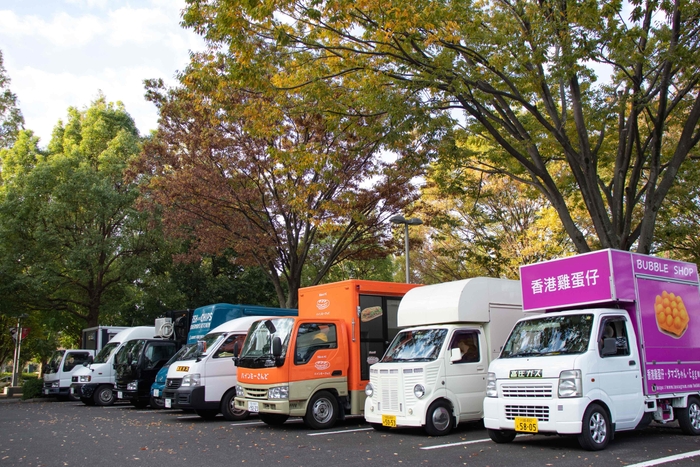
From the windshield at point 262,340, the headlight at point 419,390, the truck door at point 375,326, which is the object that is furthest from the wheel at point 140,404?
the headlight at point 419,390

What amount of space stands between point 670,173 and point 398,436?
25.9 ft

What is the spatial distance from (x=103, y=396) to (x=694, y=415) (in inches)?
706

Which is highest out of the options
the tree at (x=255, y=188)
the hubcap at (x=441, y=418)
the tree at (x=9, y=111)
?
the tree at (x=9, y=111)

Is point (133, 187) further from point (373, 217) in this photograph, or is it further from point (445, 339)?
point (445, 339)

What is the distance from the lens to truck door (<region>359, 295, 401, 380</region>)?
1281cm

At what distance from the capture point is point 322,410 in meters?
12.2

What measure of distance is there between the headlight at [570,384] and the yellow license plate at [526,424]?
0.56m

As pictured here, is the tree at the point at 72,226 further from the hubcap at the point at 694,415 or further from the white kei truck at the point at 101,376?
the hubcap at the point at 694,415

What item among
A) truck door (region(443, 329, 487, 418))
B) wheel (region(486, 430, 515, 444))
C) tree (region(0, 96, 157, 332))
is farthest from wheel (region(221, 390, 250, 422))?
tree (region(0, 96, 157, 332))

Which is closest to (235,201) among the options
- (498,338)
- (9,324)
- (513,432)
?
(498,338)

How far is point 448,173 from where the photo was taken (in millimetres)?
18109

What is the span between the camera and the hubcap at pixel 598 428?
8.41 metres

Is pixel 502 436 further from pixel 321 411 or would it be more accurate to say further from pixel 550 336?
pixel 321 411

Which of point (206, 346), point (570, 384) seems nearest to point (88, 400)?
point (206, 346)
